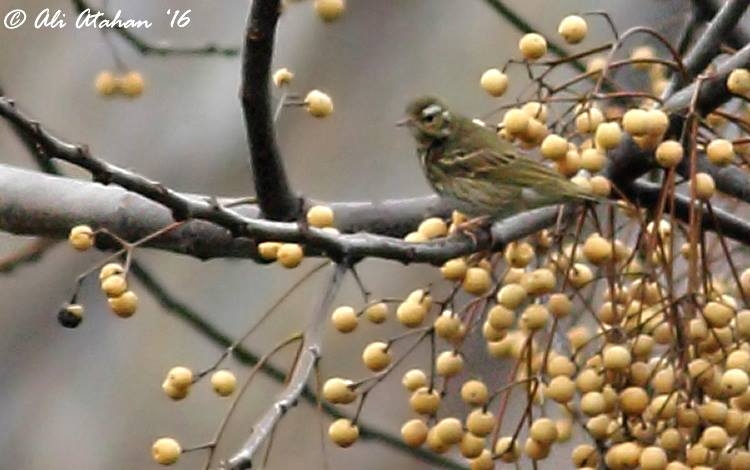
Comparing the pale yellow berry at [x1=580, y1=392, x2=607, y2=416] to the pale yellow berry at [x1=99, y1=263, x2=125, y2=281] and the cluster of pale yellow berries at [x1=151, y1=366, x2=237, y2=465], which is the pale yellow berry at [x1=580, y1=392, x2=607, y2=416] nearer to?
the cluster of pale yellow berries at [x1=151, y1=366, x2=237, y2=465]

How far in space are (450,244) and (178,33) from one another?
11.5 feet

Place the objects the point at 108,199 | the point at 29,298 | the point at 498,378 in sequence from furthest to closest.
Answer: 1. the point at 29,298
2. the point at 498,378
3. the point at 108,199

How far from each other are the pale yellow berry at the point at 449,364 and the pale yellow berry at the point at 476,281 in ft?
0.26

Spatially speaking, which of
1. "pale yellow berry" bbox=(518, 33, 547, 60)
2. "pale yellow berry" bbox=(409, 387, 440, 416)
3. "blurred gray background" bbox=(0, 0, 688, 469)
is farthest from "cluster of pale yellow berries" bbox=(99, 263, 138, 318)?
"blurred gray background" bbox=(0, 0, 688, 469)

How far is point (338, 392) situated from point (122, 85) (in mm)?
969

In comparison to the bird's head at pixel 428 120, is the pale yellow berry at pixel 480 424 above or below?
below

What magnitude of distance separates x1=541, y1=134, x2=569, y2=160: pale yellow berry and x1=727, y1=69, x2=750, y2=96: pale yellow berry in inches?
7.3

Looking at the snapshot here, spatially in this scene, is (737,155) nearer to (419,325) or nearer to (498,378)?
(419,325)

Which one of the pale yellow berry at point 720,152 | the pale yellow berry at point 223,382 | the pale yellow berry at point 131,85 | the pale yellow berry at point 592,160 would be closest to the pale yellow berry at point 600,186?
the pale yellow berry at point 592,160

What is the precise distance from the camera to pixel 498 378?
3439 mm

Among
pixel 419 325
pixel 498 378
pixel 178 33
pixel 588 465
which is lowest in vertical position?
pixel 498 378

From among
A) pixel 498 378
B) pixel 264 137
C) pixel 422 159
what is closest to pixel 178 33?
pixel 498 378

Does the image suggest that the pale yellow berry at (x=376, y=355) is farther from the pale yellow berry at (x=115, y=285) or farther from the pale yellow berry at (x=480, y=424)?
the pale yellow berry at (x=115, y=285)

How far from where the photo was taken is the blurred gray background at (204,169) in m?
4.73
